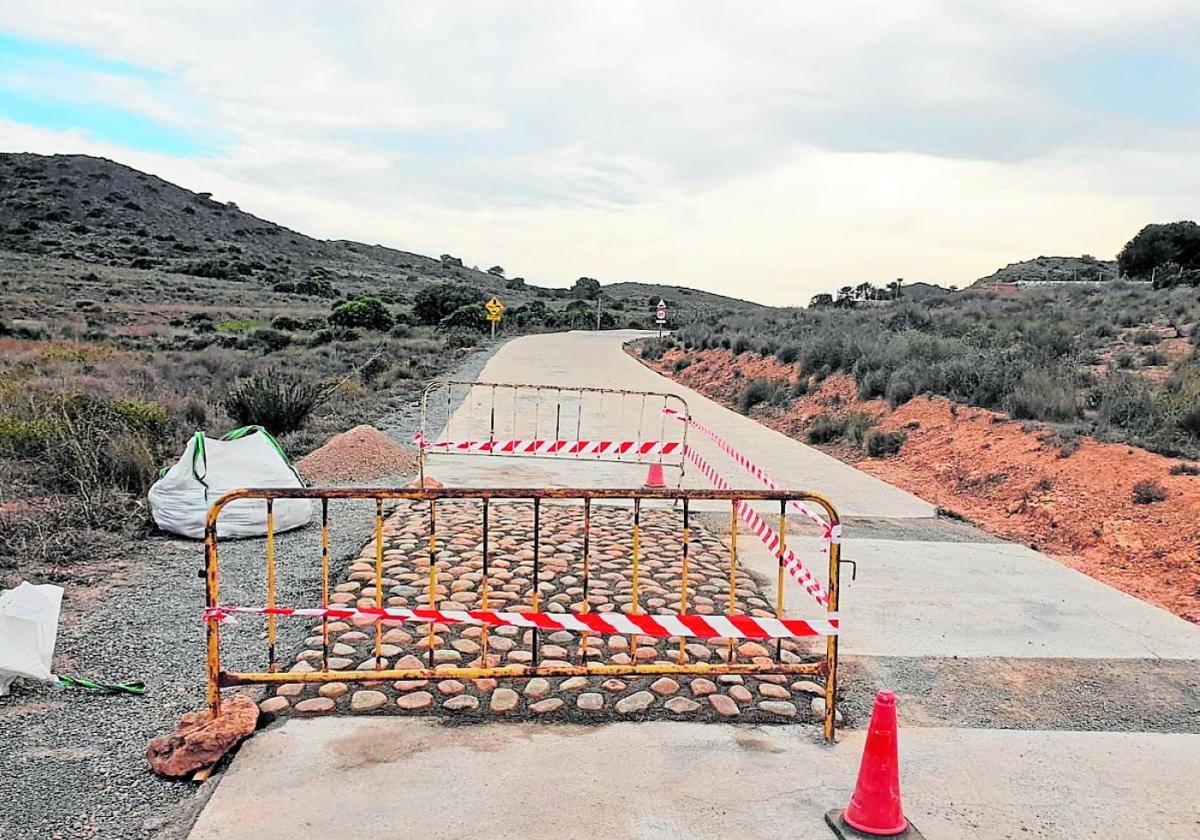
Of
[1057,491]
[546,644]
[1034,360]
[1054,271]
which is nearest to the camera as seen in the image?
[546,644]

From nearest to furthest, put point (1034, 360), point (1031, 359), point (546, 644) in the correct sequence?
point (546, 644), point (1034, 360), point (1031, 359)

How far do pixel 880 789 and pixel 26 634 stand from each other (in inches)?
164

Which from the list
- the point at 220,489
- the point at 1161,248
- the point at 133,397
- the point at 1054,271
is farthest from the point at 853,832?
the point at 1054,271

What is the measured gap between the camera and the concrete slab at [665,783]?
3746 millimetres

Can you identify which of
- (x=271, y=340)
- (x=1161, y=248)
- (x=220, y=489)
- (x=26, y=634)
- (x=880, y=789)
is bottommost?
(x=880, y=789)

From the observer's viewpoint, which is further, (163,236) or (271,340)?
(163,236)

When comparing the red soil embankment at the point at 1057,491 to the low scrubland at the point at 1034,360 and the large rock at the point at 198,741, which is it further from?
the large rock at the point at 198,741

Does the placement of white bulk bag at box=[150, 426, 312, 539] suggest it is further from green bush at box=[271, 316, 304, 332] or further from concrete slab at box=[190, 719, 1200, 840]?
green bush at box=[271, 316, 304, 332]

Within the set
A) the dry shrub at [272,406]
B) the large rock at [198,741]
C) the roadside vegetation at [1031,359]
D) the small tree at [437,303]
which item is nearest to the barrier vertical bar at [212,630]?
the large rock at [198,741]

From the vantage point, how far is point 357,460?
437 inches

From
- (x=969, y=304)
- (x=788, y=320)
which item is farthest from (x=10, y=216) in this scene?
(x=969, y=304)

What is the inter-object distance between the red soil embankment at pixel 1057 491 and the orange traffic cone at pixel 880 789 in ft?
16.6

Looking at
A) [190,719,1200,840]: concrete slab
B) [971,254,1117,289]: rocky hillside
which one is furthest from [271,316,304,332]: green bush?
[971,254,1117,289]: rocky hillside

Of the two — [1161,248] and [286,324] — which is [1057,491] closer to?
[286,324]
